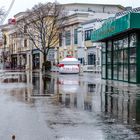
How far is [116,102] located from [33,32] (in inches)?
2370

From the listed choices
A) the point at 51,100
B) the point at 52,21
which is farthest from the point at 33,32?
the point at 51,100

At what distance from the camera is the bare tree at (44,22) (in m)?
70.6

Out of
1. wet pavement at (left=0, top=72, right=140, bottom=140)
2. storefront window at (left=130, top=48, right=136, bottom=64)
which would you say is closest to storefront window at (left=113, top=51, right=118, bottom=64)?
storefront window at (left=130, top=48, right=136, bottom=64)

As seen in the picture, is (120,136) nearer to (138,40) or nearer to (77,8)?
(138,40)

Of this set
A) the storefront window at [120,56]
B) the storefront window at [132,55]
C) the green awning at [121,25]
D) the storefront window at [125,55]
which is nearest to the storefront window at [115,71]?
the storefront window at [120,56]

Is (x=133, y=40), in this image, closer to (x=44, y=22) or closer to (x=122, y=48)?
(x=122, y=48)

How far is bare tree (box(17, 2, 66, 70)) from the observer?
70562 mm

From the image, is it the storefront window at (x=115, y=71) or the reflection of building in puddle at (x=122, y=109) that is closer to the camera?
the reflection of building in puddle at (x=122, y=109)

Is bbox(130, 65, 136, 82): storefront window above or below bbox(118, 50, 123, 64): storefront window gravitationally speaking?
below

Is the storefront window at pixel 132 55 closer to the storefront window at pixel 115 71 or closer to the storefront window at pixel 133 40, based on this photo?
the storefront window at pixel 133 40

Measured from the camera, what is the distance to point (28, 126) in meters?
10.9

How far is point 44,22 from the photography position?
72.6 m

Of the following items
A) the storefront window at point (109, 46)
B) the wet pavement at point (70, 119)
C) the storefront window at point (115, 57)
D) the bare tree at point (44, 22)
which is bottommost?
the wet pavement at point (70, 119)

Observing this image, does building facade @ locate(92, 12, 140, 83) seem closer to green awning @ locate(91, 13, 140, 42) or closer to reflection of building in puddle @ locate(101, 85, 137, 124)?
green awning @ locate(91, 13, 140, 42)
